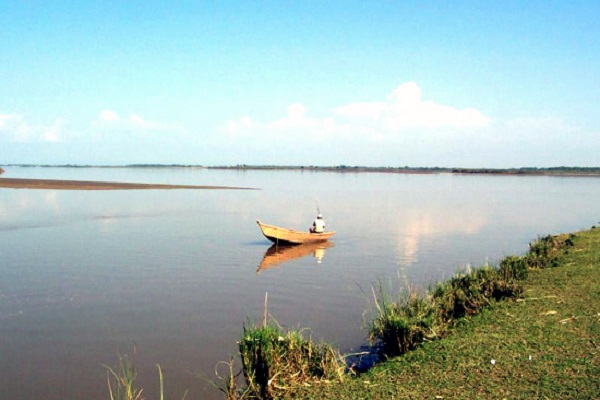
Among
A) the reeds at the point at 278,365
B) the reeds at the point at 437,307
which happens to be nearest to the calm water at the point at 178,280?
the reeds at the point at 437,307

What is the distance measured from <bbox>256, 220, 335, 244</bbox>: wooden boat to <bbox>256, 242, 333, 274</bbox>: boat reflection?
0.24m

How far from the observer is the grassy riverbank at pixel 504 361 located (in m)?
6.64

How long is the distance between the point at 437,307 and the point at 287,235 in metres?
14.4

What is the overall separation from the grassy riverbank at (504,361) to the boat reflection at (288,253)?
1031cm

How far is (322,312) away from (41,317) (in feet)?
22.0

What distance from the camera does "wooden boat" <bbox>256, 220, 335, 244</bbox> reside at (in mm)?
23266

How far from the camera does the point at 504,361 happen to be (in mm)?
7492

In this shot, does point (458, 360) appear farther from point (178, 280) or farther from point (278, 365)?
point (178, 280)

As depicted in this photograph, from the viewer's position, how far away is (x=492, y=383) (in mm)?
6785

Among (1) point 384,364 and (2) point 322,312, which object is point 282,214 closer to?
(2) point 322,312

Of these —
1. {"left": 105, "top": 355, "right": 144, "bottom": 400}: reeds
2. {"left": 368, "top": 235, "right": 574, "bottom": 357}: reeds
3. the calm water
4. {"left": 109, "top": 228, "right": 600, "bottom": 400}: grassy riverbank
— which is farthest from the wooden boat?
{"left": 105, "top": 355, "right": 144, "bottom": 400}: reeds

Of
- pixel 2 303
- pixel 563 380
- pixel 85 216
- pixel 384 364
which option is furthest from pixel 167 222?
pixel 563 380

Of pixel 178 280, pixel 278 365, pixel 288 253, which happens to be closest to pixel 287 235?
pixel 288 253

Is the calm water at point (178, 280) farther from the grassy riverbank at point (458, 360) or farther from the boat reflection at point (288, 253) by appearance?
the grassy riverbank at point (458, 360)
